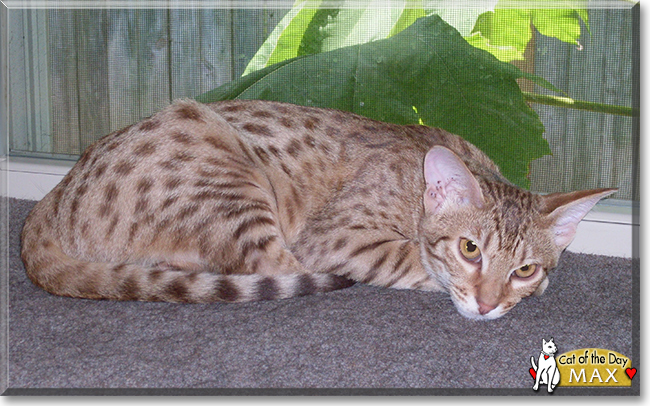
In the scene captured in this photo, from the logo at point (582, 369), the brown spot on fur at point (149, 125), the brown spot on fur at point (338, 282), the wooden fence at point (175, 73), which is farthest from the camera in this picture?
the wooden fence at point (175, 73)

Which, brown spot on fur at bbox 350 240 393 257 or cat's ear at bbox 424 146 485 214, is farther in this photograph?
brown spot on fur at bbox 350 240 393 257

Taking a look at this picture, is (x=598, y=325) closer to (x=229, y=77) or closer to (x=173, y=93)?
(x=229, y=77)

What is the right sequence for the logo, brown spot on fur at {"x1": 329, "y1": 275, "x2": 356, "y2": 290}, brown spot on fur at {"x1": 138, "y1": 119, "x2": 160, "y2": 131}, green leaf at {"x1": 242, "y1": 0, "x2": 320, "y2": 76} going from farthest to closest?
green leaf at {"x1": 242, "y1": 0, "x2": 320, "y2": 76}, brown spot on fur at {"x1": 138, "y1": 119, "x2": 160, "y2": 131}, brown spot on fur at {"x1": 329, "y1": 275, "x2": 356, "y2": 290}, the logo

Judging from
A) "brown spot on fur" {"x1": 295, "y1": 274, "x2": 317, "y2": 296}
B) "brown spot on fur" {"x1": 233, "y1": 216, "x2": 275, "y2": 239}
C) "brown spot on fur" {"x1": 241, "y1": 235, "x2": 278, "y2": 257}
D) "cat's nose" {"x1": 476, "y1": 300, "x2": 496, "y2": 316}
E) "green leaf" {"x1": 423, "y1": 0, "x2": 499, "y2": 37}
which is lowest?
"cat's nose" {"x1": 476, "y1": 300, "x2": 496, "y2": 316}

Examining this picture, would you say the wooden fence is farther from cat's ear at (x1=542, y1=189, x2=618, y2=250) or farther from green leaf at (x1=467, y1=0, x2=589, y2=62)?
cat's ear at (x1=542, y1=189, x2=618, y2=250)

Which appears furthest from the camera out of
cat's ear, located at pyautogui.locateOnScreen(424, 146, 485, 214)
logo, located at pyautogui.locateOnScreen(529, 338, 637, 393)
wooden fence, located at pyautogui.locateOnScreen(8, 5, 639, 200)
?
wooden fence, located at pyautogui.locateOnScreen(8, 5, 639, 200)

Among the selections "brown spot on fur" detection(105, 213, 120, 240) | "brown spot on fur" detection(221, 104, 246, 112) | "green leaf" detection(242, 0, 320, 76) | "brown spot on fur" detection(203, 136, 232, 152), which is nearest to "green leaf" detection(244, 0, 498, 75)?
"green leaf" detection(242, 0, 320, 76)

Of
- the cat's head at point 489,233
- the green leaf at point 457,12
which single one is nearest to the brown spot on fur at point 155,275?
the cat's head at point 489,233

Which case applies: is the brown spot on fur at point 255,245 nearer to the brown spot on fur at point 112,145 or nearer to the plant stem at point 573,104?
the brown spot on fur at point 112,145
